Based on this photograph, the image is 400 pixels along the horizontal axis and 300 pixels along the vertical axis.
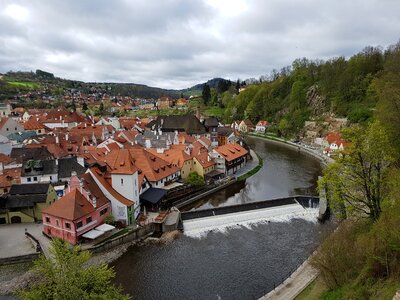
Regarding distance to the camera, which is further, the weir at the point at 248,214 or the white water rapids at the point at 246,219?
the weir at the point at 248,214

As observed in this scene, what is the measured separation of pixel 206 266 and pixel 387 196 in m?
15.1

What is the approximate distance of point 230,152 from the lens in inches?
2317

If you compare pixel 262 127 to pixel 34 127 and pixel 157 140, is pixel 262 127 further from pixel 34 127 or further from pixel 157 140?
pixel 34 127

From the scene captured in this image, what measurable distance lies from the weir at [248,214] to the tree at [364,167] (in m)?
15.0

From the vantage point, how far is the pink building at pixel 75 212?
98.3 feet

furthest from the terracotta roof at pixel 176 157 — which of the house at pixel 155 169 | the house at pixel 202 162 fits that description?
the house at pixel 155 169

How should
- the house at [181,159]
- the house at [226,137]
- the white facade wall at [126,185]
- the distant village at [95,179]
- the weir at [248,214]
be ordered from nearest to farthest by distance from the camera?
1. the distant village at [95,179]
2. the weir at [248,214]
3. the white facade wall at [126,185]
4. the house at [181,159]
5. the house at [226,137]

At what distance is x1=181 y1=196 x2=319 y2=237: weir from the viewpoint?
3497cm

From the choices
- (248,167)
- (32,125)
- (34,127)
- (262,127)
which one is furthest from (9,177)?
(262,127)

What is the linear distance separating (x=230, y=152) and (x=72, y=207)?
34014 millimetres

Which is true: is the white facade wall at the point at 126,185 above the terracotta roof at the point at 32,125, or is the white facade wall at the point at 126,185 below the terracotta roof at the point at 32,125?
below

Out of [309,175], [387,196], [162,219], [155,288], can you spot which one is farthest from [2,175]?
[309,175]

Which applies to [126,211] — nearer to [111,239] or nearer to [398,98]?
[111,239]

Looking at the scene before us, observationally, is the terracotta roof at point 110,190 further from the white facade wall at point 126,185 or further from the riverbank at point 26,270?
the riverbank at point 26,270
